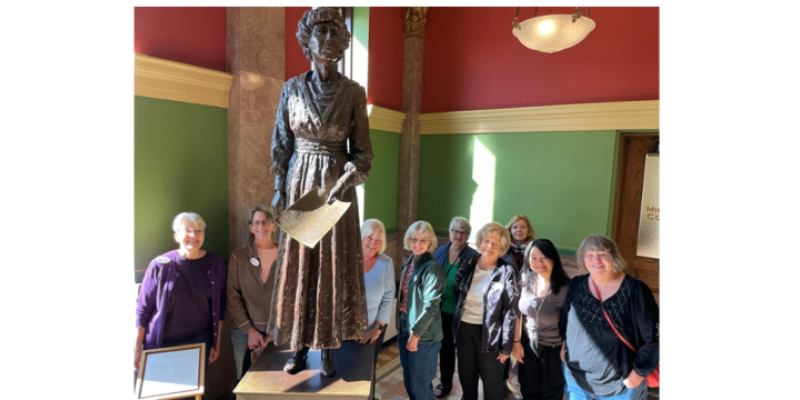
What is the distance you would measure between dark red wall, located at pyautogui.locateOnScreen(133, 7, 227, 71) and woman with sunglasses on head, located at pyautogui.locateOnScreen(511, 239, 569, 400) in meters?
2.77

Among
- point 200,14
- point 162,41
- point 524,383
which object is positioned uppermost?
point 200,14

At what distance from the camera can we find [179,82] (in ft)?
9.16

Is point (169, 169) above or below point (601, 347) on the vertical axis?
above

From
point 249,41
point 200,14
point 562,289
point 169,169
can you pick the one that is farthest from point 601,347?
point 200,14

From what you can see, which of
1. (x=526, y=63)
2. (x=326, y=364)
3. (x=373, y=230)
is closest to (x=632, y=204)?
(x=526, y=63)

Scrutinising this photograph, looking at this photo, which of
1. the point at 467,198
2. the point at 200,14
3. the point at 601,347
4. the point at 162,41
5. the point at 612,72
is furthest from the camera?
the point at 467,198

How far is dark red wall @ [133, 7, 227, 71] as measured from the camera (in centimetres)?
259

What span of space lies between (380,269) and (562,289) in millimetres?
1256

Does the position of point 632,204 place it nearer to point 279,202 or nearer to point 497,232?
point 497,232

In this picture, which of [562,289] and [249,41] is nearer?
[562,289]

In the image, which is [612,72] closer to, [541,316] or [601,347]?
[541,316]

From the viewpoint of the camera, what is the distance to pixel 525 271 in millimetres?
2914

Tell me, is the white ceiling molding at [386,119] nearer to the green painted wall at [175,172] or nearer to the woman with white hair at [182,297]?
the green painted wall at [175,172]

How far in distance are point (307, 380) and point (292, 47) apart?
9.82 feet
